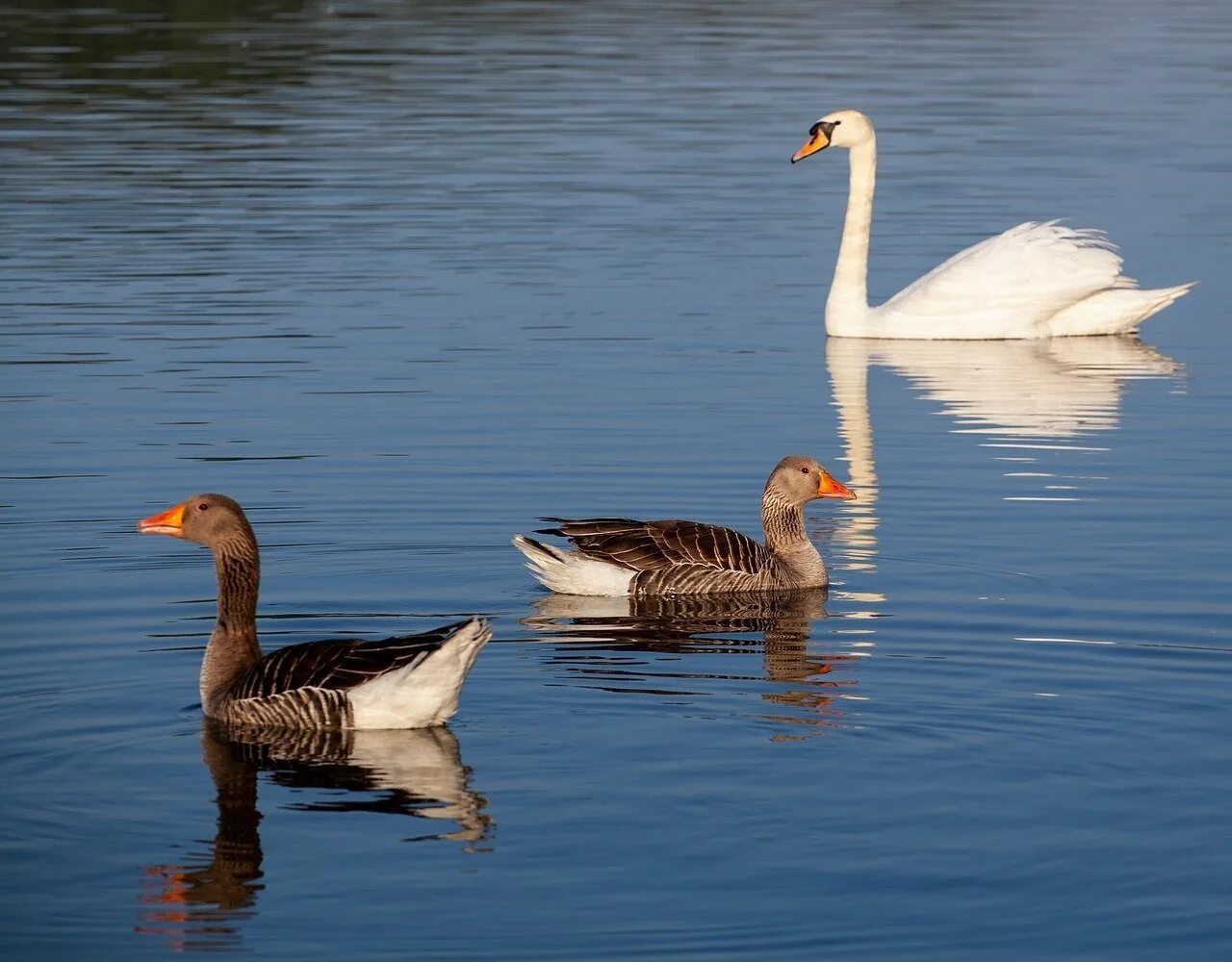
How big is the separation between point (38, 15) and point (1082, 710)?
49.1 meters

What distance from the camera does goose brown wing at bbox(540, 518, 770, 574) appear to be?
44.1ft

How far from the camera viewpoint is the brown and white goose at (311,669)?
1027 cm

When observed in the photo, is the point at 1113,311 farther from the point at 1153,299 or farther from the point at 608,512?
the point at 608,512

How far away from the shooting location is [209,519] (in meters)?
11.2

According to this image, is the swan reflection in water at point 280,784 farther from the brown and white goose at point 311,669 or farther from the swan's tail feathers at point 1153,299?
the swan's tail feathers at point 1153,299

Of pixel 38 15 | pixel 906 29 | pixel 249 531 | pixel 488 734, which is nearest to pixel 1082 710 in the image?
pixel 488 734

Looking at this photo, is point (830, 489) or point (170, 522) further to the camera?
point (830, 489)

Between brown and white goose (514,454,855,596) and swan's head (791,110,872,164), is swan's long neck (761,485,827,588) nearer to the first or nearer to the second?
brown and white goose (514,454,855,596)

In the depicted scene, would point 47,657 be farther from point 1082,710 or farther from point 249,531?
point 1082,710

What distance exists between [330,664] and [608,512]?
4.71m

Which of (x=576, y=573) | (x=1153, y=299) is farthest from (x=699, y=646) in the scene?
(x=1153, y=299)

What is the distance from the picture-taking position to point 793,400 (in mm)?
19047

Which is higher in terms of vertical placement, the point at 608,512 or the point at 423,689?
the point at 608,512

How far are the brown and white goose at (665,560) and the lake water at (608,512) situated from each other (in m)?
0.22
